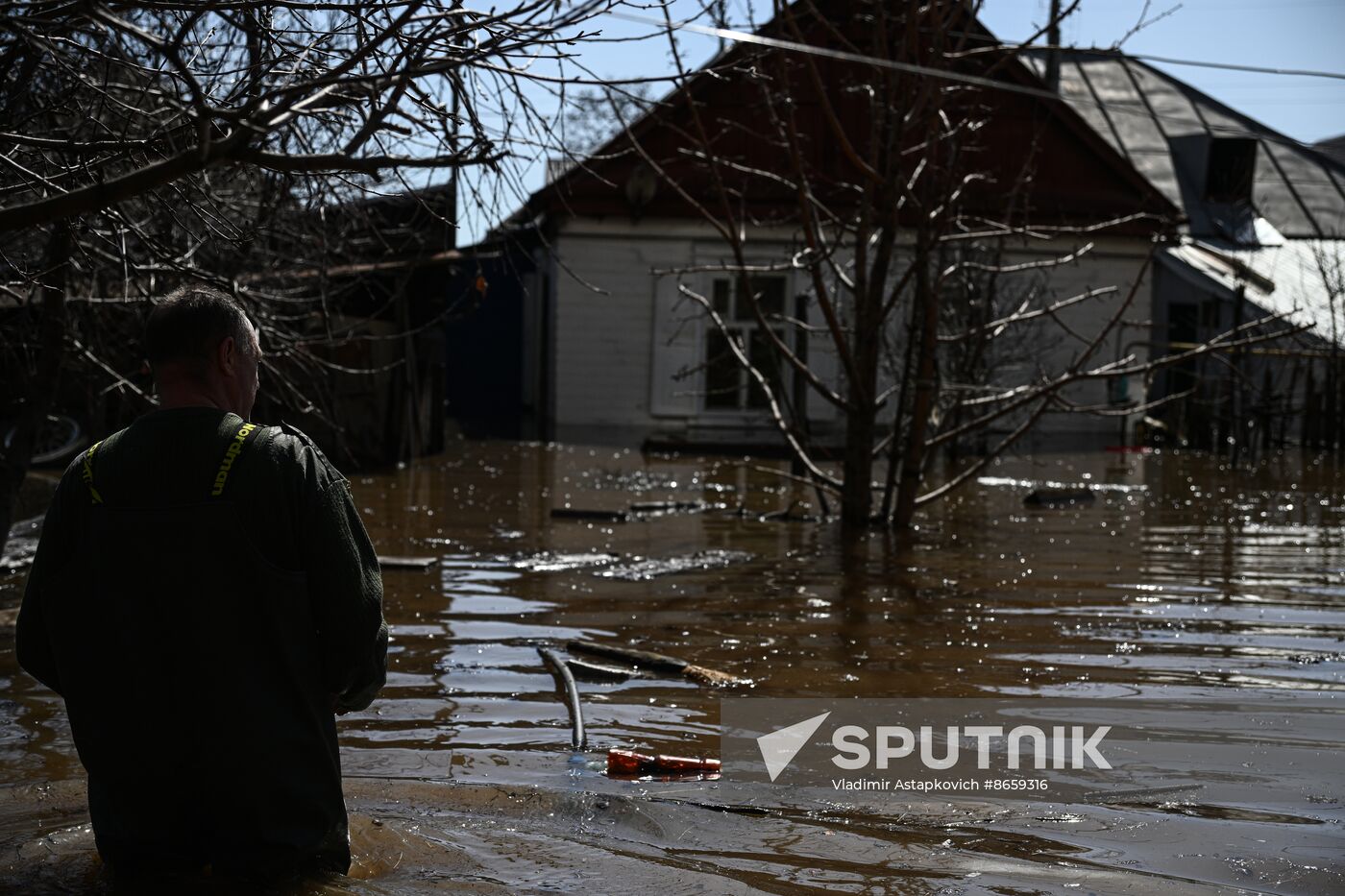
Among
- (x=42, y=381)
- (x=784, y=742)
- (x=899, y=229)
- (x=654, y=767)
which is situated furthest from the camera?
(x=899, y=229)

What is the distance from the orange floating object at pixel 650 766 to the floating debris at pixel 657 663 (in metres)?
1.22

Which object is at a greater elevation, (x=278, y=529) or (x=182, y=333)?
(x=182, y=333)

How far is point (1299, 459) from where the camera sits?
65.7 ft

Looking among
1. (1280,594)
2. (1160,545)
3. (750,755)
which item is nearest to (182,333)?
(750,755)

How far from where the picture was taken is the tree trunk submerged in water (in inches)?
265

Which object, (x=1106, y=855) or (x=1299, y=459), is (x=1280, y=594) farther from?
(x=1299, y=459)

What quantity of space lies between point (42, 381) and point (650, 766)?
4205 millimetres

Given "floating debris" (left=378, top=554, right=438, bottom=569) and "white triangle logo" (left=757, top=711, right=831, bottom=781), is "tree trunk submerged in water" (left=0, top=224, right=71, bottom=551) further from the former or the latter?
"white triangle logo" (left=757, top=711, right=831, bottom=781)

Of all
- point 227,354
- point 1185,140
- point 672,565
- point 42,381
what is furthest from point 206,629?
point 1185,140

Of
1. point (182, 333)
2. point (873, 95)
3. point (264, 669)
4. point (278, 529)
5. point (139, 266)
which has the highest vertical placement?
point (873, 95)

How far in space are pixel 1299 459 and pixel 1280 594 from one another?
12540 millimetres

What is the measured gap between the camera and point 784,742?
5273 millimetres

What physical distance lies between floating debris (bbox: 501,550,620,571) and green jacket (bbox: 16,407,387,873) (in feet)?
20.2

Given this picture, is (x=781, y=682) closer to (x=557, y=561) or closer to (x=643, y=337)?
(x=557, y=561)
